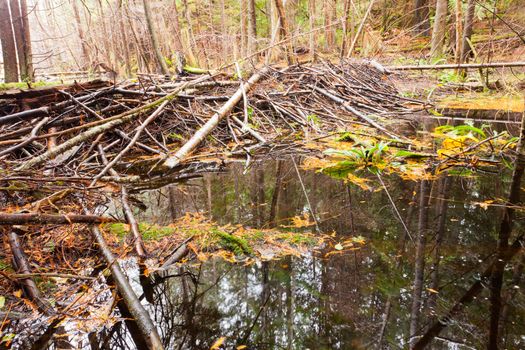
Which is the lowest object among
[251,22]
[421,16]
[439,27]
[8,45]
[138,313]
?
[138,313]

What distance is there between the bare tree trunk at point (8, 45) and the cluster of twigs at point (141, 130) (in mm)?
3845

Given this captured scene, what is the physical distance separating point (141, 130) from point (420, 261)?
3780mm

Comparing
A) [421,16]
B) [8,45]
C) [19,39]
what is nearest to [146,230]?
[8,45]

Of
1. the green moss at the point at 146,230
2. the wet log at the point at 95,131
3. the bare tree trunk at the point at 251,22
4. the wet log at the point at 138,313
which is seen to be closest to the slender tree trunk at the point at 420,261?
the wet log at the point at 138,313

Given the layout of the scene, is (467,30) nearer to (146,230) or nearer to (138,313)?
(146,230)

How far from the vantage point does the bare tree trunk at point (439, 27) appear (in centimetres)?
1152

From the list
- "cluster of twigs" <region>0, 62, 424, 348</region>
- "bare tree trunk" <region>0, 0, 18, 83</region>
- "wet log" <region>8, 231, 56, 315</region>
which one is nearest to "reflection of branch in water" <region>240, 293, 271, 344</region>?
"cluster of twigs" <region>0, 62, 424, 348</region>

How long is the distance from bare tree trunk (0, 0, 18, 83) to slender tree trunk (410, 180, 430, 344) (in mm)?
9317

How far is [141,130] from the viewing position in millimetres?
4656

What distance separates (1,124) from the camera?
480 centimetres

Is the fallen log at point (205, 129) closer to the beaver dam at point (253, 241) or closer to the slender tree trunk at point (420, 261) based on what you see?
the beaver dam at point (253, 241)

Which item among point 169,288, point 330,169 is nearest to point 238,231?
point 169,288

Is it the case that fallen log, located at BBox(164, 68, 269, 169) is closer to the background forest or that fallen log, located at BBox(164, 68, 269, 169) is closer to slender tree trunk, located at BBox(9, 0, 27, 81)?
the background forest

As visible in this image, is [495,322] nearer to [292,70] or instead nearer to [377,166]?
[377,166]
